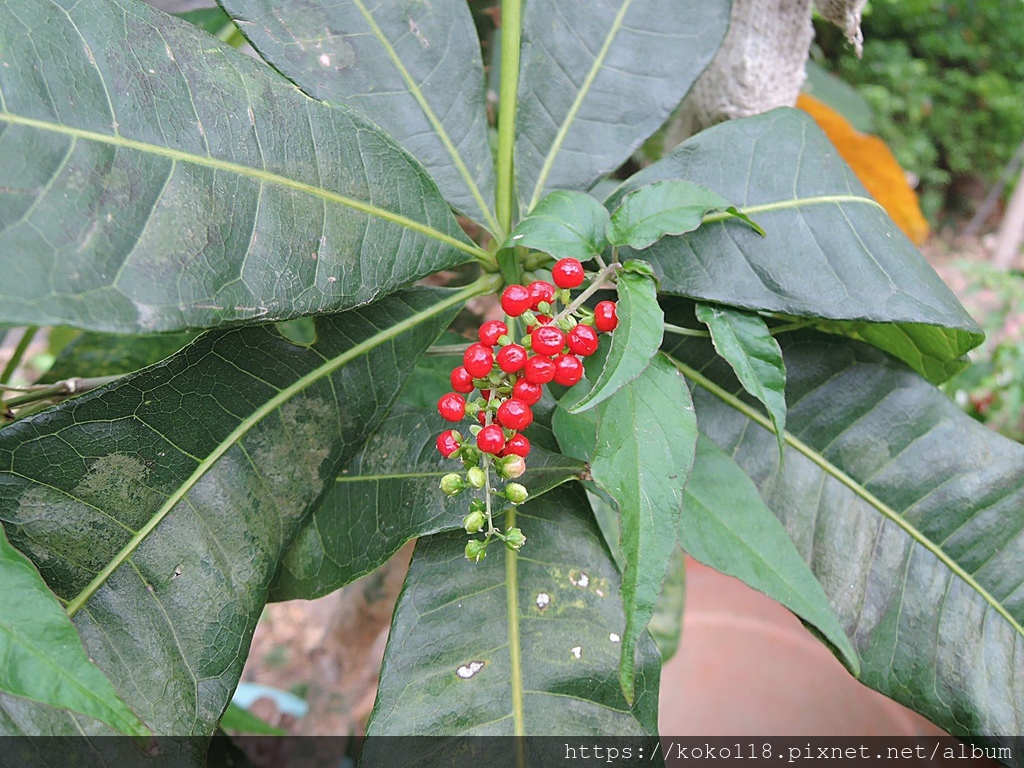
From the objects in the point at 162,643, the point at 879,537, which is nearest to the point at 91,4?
the point at 162,643

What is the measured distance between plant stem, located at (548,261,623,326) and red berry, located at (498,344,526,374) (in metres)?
0.03

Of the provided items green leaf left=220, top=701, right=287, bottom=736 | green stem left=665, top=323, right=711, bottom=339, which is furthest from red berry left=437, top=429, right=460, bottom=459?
green leaf left=220, top=701, right=287, bottom=736

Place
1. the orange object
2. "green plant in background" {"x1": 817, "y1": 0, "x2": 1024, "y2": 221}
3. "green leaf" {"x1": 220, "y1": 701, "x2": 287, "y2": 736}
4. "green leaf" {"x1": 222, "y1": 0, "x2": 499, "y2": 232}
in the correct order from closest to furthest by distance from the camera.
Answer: "green leaf" {"x1": 222, "y1": 0, "x2": 499, "y2": 232}, "green leaf" {"x1": 220, "y1": 701, "x2": 287, "y2": 736}, the orange object, "green plant in background" {"x1": 817, "y1": 0, "x2": 1024, "y2": 221}

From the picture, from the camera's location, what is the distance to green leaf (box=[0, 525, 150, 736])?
14.4 inches

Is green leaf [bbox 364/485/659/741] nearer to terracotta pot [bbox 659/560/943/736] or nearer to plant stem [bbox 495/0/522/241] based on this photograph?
plant stem [bbox 495/0/522/241]

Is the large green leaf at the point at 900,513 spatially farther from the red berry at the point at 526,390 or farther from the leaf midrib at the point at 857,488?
the red berry at the point at 526,390

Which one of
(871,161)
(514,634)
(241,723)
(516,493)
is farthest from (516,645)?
(871,161)

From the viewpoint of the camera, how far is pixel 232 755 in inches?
34.2

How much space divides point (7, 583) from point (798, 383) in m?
0.63

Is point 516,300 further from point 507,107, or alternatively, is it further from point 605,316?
point 507,107

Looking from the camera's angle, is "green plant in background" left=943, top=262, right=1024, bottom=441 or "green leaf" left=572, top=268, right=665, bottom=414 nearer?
"green leaf" left=572, top=268, right=665, bottom=414

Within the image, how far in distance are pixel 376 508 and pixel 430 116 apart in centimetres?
34

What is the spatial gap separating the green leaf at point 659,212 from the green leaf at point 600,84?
132 mm

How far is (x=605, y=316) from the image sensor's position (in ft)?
1.79
